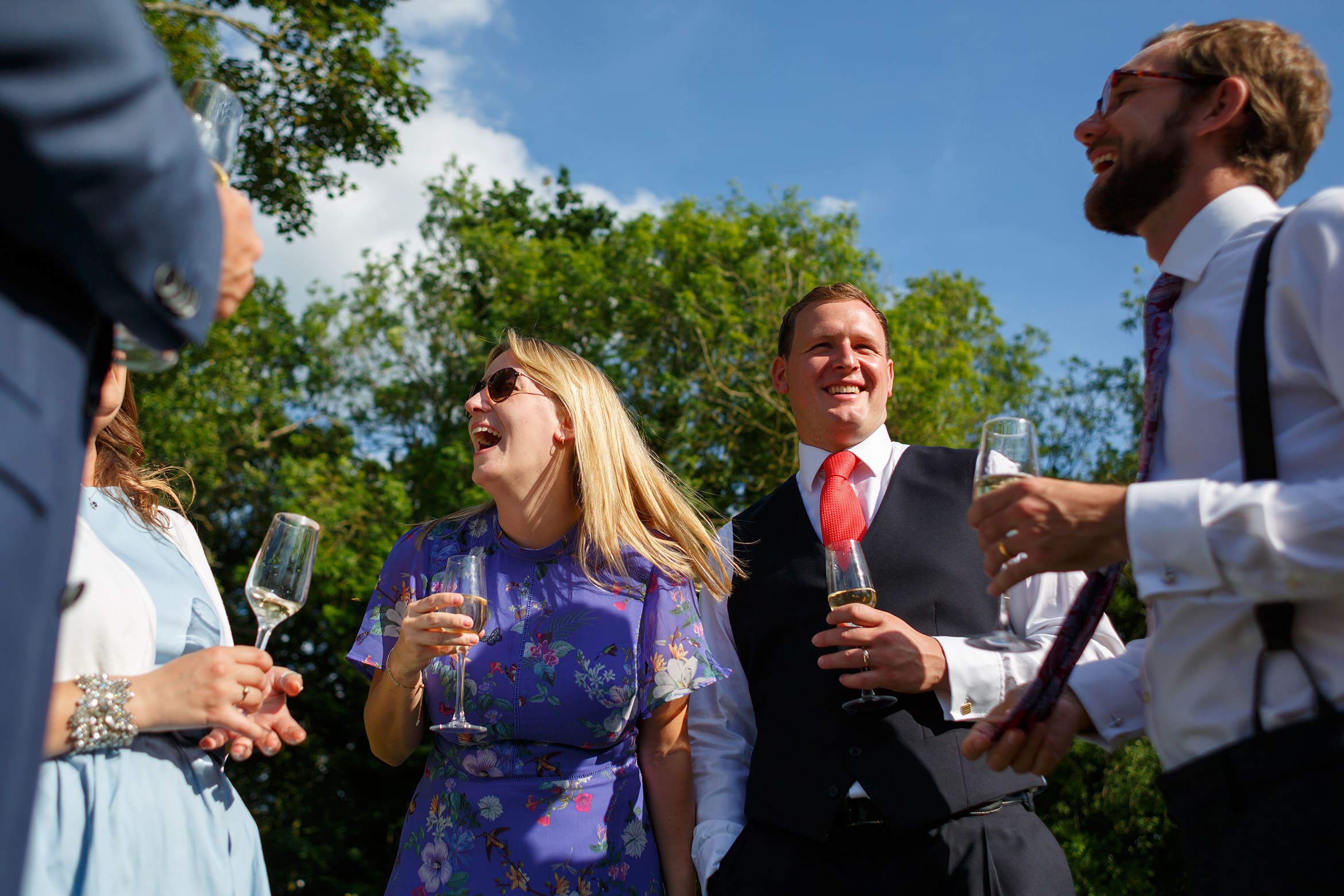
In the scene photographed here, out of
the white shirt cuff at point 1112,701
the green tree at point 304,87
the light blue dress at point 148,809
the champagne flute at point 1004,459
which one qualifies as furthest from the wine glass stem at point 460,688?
the green tree at point 304,87

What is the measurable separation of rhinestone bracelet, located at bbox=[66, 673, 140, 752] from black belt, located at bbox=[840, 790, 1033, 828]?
73.9 inches

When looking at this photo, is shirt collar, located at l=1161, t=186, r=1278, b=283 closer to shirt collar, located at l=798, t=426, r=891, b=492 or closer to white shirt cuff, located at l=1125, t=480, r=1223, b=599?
white shirt cuff, located at l=1125, t=480, r=1223, b=599

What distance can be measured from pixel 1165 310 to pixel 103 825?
2.56m

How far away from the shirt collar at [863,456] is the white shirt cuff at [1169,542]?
5.65ft

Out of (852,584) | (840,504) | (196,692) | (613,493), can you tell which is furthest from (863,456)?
(196,692)

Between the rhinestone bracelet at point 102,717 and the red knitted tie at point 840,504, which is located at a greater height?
the red knitted tie at point 840,504

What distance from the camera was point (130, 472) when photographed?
281cm

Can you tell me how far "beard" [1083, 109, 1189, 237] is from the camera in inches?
88.8

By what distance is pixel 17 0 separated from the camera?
1.02 meters

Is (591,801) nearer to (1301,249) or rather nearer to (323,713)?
(1301,249)

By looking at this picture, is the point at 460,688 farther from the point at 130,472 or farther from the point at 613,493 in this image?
the point at 130,472

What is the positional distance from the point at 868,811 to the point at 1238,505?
1.54m

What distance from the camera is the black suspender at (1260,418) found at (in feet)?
5.63

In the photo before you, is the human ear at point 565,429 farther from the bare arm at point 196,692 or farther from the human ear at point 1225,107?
the human ear at point 1225,107
